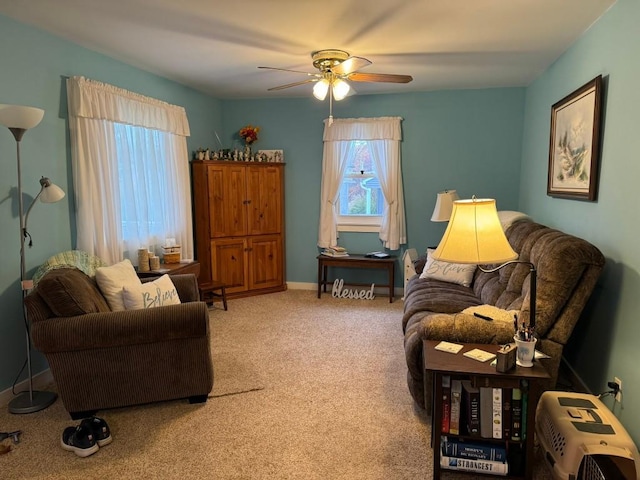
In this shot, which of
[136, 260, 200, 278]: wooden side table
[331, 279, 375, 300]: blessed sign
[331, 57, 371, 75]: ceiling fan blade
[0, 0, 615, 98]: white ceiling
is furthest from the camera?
[331, 279, 375, 300]: blessed sign

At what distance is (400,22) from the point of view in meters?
2.90

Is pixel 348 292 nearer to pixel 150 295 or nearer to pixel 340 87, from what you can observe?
pixel 340 87

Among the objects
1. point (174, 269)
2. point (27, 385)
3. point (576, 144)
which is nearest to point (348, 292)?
point (174, 269)

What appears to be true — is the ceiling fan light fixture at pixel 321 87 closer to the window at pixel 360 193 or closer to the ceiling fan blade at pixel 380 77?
the ceiling fan blade at pixel 380 77

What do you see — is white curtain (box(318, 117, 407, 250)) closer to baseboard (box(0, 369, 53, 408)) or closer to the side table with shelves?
the side table with shelves

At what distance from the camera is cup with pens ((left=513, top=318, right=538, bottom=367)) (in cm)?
197

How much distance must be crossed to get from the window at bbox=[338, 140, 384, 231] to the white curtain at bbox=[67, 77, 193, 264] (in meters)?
1.90

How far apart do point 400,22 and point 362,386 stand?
2.45 m

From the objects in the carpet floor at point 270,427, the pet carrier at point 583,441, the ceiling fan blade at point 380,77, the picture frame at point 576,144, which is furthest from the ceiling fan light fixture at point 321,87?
the pet carrier at point 583,441

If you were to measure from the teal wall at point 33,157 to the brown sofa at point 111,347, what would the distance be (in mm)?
547

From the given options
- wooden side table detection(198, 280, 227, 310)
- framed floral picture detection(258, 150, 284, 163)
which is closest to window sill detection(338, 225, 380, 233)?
framed floral picture detection(258, 150, 284, 163)

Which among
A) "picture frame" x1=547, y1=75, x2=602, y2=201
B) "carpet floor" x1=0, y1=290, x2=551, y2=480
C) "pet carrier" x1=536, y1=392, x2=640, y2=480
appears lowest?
"carpet floor" x1=0, y1=290, x2=551, y2=480

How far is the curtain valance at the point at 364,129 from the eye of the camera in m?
5.15

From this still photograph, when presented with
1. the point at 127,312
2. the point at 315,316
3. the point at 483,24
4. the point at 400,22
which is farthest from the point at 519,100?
the point at 127,312
